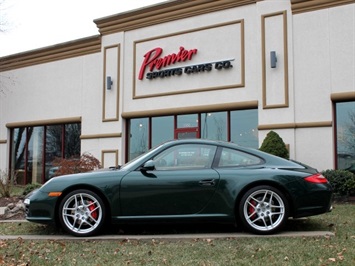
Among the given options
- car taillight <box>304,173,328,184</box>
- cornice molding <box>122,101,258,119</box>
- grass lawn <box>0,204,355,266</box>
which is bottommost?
grass lawn <box>0,204,355,266</box>

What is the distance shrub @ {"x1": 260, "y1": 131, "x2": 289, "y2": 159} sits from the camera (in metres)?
10.7

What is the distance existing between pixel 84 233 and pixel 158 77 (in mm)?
9444

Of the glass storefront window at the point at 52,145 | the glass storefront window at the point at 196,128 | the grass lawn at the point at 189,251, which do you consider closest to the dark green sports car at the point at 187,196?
the grass lawn at the point at 189,251

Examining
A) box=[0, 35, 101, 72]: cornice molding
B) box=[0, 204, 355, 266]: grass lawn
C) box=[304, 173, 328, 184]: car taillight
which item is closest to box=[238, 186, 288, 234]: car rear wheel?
box=[0, 204, 355, 266]: grass lawn

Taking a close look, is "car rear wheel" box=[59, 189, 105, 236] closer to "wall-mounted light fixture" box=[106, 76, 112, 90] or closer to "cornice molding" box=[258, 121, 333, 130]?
"cornice molding" box=[258, 121, 333, 130]

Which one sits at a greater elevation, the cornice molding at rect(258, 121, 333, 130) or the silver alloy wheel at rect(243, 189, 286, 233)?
the cornice molding at rect(258, 121, 333, 130)

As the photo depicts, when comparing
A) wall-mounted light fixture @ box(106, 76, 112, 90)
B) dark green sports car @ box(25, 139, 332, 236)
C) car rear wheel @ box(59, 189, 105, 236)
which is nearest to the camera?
dark green sports car @ box(25, 139, 332, 236)

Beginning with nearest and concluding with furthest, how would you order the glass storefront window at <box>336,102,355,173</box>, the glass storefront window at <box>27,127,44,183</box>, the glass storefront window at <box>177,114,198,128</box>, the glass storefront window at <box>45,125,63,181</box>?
1. the glass storefront window at <box>336,102,355,173</box>
2. the glass storefront window at <box>177,114,198,128</box>
3. the glass storefront window at <box>45,125,63,181</box>
4. the glass storefront window at <box>27,127,44,183</box>

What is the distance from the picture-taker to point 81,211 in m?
5.20

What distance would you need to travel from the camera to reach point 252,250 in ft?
13.9

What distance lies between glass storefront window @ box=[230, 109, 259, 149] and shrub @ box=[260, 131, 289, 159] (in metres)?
1.19

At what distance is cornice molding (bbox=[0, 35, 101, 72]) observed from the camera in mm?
15773

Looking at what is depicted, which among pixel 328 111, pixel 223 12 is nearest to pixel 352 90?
pixel 328 111

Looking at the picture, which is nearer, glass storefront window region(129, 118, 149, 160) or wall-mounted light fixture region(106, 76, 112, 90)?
glass storefront window region(129, 118, 149, 160)
